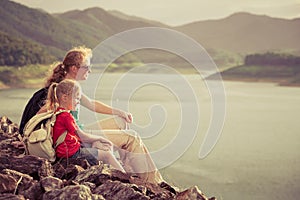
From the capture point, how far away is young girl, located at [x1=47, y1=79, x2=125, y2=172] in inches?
101

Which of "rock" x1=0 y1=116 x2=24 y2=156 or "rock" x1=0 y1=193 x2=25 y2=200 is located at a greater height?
"rock" x1=0 y1=116 x2=24 y2=156

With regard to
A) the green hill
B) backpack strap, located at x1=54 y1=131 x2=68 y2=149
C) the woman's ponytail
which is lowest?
backpack strap, located at x1=54 y1=131 x2=68 y2=149

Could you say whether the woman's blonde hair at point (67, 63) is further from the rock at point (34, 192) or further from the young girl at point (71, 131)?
the rock at point (34, 192)

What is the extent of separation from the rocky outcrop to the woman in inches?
4.9

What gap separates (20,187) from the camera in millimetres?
2309

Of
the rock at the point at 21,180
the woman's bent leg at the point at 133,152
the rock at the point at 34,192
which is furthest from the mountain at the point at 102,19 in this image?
the rock at the point at 34,192

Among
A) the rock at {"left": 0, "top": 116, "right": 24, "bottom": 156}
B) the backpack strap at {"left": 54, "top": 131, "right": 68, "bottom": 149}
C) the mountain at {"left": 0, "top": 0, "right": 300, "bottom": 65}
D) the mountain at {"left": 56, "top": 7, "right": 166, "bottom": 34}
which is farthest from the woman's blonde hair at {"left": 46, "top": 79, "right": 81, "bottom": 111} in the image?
the mountain at {"left": 0, "top": 0, "right": 300, "bottom": 65}

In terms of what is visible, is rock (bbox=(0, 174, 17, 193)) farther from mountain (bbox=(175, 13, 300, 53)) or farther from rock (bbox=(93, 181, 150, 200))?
mountain (bbox=(175, 13, 300, 53))

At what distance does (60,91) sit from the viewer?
2.61 m

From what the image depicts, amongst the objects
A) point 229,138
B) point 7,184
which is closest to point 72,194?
point 7,184

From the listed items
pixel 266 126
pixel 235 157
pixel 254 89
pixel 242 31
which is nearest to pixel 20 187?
pixel 235 157

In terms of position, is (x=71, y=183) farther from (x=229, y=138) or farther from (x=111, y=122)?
(x=229, y=138)

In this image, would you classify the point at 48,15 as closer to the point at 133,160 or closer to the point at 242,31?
the point at 242,31

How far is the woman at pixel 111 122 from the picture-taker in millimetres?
2762
